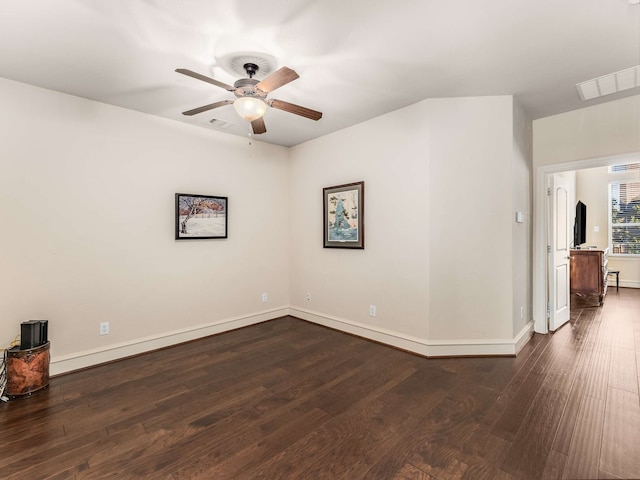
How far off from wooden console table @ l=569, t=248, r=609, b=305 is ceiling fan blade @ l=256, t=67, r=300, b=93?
6202mm

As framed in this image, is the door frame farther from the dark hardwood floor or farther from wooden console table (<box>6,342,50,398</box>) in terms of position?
wooden console table (<box>6,342,50,398</box>)

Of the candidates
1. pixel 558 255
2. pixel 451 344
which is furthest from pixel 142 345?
pixel 558 255

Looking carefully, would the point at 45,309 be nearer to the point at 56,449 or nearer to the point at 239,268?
the point at 56,449

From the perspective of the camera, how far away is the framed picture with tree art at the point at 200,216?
12.1 feet

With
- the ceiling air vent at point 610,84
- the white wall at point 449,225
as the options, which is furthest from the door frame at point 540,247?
the ceiling air vent at point 610,84

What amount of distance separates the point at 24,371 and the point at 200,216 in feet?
7.00

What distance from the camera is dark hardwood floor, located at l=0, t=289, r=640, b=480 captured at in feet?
5.65

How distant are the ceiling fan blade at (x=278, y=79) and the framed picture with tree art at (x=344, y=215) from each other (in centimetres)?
189

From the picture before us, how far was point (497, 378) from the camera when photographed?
271cm

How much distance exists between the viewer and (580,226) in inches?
266

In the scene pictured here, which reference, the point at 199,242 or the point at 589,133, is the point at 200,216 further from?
the point at 589,133

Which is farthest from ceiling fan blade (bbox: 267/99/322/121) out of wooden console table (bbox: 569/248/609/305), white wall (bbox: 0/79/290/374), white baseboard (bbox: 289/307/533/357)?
wooden console table (bbox: 569/248/609/305)

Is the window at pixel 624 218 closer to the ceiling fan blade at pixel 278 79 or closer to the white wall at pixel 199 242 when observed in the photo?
the white wall at pixel 199 242

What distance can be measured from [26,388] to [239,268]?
2.33 metres
